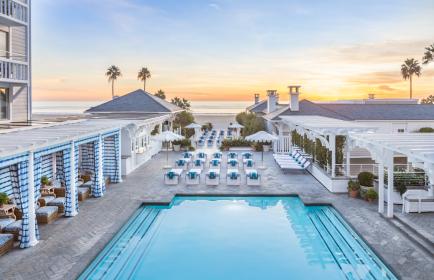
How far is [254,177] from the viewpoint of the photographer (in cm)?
1881

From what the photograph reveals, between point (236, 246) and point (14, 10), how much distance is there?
46.4 feet

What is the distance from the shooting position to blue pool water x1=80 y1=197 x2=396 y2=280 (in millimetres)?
9828

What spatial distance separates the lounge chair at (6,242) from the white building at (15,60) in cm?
808

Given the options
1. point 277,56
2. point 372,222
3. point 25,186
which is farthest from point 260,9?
point 25,186

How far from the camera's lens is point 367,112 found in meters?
30.8

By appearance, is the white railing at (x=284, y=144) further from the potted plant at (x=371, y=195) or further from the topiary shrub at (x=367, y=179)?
the potted plant at (x=371, y=195)

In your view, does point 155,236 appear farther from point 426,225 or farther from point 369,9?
point 369,9

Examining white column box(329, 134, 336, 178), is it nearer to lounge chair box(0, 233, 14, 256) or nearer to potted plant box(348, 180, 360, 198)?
potted plant box(348, 180, 360, 198)

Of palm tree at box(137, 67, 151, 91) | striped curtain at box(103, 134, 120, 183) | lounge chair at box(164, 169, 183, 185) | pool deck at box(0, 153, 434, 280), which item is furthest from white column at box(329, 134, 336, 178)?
palm tree at box(137, 67, 151, 91)

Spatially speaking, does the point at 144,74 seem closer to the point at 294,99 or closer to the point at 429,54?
the point at 294,99

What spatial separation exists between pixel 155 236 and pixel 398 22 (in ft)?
75.8

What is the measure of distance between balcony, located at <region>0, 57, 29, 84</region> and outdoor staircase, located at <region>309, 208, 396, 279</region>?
13.5 meters

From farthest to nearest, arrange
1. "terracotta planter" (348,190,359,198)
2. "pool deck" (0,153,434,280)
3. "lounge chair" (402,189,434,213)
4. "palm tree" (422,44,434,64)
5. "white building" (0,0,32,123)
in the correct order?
"palm tree" (422,44,434,64)
"white building" (0,0,32,123)
"terracotta planter" (348,190,359,198)
"lounge chair" (402,189,434,213)
"pool deck" (0,153,434,280)

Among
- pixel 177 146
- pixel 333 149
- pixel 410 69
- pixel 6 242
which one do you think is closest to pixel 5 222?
pixel 6 242
